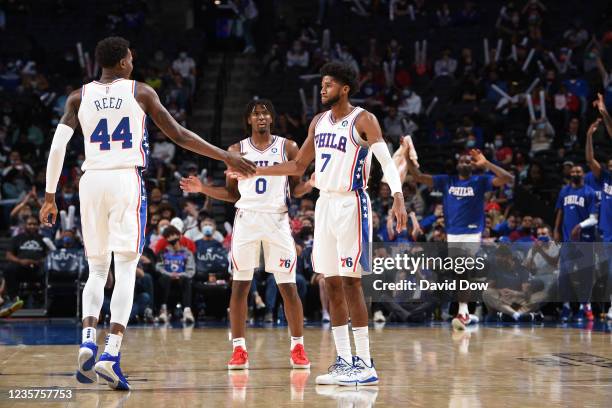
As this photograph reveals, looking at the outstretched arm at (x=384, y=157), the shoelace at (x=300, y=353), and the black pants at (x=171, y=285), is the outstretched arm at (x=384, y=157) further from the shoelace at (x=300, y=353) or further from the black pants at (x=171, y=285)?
the black pants at (x=171, y=285)

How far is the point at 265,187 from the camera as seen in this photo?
8078 millimetres

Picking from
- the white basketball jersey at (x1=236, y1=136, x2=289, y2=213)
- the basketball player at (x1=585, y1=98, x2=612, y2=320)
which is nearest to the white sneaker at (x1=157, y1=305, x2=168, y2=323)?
the white basketball jersey at (x1=236, y1=136, x2=289, y2=213)

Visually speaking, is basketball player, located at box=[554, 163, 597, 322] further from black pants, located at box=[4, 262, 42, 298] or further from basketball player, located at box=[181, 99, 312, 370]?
black pants, located at box=[4, 262, 42, 298]

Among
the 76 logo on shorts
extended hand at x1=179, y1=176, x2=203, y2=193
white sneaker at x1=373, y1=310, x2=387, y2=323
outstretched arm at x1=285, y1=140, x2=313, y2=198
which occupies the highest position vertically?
outstretched arm at x1=285, y1=140, x2=313, y2=198

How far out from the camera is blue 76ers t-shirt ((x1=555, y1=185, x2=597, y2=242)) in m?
13.8

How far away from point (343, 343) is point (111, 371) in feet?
5.51

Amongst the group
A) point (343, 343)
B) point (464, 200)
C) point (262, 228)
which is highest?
point (464, 200)

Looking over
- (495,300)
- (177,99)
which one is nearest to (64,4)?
(177,99)

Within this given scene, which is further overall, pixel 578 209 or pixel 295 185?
pixel 578 209

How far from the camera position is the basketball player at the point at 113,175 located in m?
6.47

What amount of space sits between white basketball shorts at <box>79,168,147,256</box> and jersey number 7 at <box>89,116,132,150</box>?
18 cm

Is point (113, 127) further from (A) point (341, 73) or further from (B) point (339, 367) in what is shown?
(B) point (339, 367)

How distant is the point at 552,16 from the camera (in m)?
22.3

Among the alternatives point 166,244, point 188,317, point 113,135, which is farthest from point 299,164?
point 166,244
